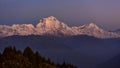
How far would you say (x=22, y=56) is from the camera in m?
105

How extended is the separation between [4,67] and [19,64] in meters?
3.68

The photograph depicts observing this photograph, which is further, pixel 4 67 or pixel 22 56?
pixel 22 56

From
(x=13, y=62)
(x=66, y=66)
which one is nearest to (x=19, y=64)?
(x=13, y=62)

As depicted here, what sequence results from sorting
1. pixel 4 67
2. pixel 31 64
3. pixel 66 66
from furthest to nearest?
1. pixel 66 66
2. pixel 31 64
3. pixel 4 67

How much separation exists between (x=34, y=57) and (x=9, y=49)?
6285mm

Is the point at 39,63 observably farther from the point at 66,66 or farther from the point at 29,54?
the point at 66,66

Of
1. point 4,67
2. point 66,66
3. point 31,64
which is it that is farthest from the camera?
point 66,66

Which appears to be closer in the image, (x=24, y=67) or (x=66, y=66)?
(x=24, y=67)

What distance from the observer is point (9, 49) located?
352 ft

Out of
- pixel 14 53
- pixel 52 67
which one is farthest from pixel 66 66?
pixel 14 53

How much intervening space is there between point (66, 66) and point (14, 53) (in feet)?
67.4

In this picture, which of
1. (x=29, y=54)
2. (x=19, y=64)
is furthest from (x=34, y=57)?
(x=19, y=64)

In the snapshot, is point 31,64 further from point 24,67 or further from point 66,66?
point 66,66

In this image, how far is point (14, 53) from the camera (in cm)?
10594
